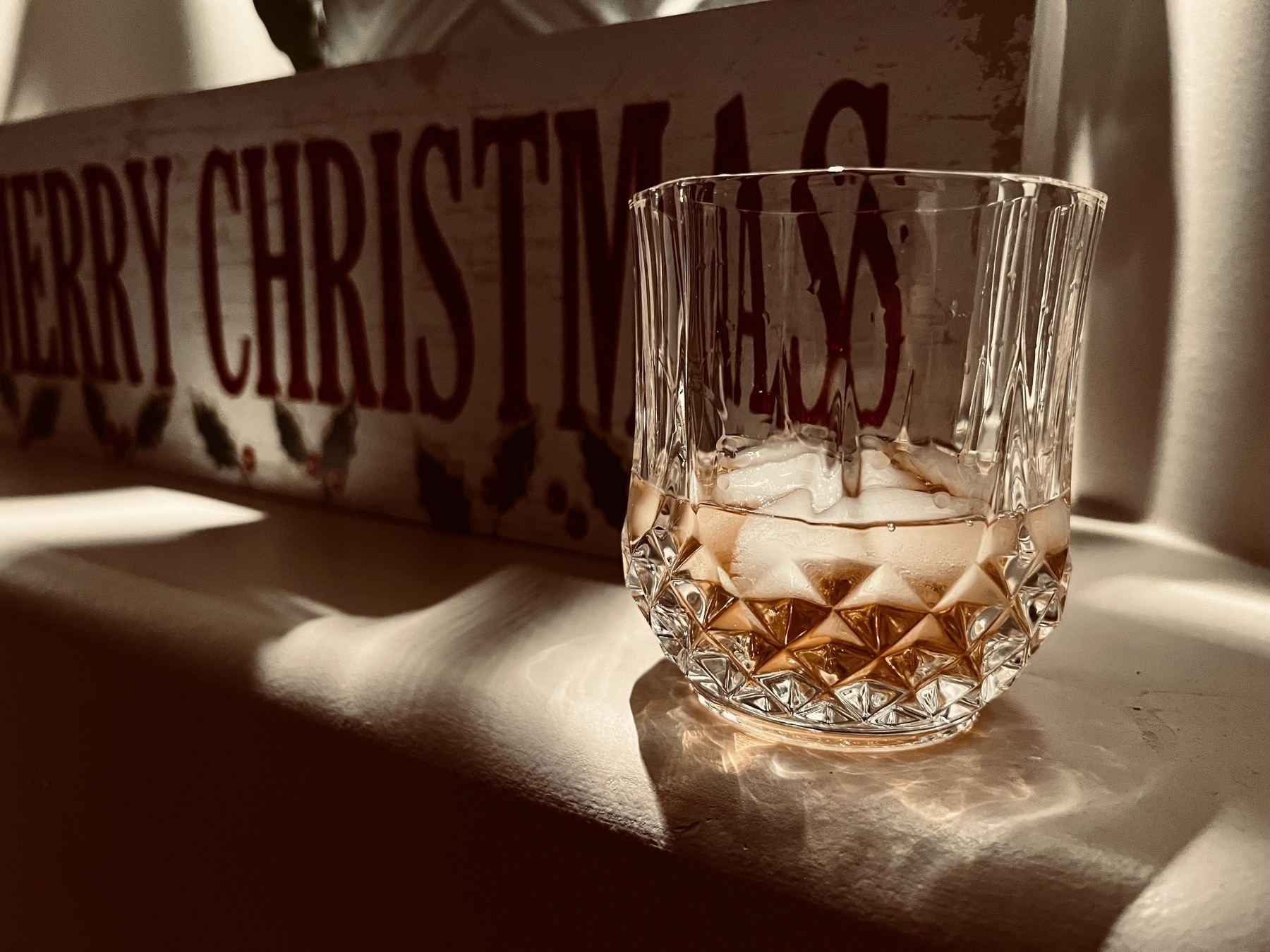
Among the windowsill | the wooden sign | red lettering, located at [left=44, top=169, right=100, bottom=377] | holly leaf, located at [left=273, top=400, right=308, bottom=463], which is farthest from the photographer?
red lettering, located at [left=44, top=169, right=100, bottom=377]

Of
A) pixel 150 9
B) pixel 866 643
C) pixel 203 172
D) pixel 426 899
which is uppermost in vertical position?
pixel 150 9

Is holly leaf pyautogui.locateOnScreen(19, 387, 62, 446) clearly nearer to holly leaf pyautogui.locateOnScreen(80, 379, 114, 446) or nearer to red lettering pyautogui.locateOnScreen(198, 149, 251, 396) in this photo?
holly leaf pyautogui.locateOnScreen(80, 379, 114, 446)

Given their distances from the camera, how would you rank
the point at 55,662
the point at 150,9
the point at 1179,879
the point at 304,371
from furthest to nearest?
the point at 150,9
the point at 304,371
the point at 55,662
the point at 1179,879

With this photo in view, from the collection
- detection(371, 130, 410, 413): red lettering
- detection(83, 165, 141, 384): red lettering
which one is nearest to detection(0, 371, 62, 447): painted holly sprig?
detection(83, 165, 141, 384): red lettering

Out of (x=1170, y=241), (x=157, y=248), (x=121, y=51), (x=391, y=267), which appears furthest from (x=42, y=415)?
(x=1170, y=241)

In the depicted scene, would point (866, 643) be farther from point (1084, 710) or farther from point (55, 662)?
point (55, 662)

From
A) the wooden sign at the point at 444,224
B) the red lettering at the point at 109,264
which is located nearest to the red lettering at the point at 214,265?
the wooden sign at the point at 444,224

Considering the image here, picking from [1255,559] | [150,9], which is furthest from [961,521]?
[150,9]
